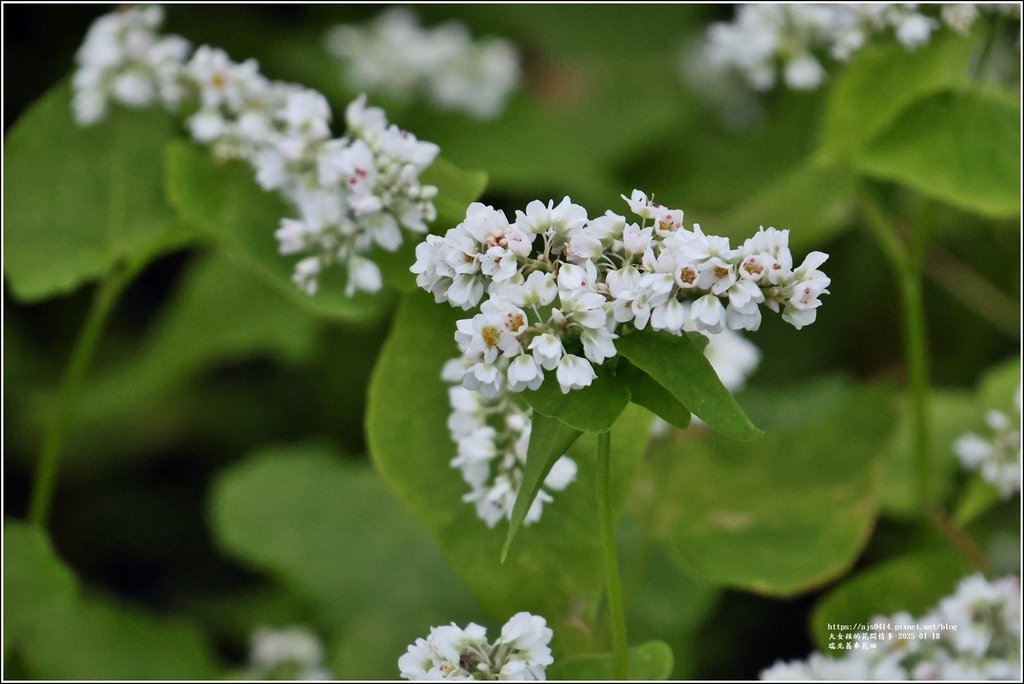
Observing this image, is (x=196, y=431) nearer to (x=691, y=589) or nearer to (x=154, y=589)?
(x=154, y=589)

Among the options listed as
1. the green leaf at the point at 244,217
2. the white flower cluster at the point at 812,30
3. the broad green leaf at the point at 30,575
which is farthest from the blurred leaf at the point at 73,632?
the white flower cluster at the point at 812,30

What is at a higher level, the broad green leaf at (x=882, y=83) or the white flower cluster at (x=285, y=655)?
the broad green leaf at (x=882, y=83)

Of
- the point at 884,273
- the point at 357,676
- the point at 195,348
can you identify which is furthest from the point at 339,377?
the point at 884,273

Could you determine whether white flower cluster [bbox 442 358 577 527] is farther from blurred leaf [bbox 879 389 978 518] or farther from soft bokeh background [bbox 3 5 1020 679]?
blurred leaf [bbox 879 389 978 518]

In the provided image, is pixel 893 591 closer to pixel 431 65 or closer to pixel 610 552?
pixel 610 552

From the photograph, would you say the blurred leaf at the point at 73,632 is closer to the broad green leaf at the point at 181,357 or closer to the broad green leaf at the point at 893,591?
the broad green leaf at the point at 181,357

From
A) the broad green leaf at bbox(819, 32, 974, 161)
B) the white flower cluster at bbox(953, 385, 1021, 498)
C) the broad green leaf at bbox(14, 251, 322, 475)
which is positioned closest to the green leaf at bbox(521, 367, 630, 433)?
the white flower cluster at bbox(953, 385, 1021, 498)

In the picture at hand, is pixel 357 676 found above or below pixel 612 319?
Answer: below
